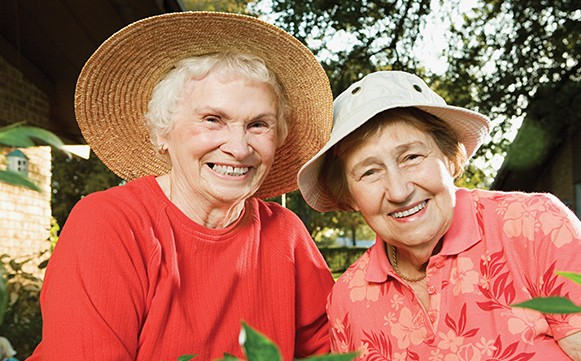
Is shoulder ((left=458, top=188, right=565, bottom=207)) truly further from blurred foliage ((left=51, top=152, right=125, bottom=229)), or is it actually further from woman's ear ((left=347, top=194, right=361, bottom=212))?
blurred foliage ((left=51, top=152, right=125, bottom=229))

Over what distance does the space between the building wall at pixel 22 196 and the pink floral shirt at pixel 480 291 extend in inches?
187

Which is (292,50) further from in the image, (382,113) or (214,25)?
(382,113)

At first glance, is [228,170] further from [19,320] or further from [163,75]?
[19,320]

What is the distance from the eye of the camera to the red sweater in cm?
162

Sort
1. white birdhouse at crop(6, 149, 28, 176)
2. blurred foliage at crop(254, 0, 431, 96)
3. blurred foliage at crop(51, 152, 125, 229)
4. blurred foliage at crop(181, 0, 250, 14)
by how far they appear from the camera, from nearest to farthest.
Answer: white birdhouse at crop(6, 149, 28, 176), blurred foliage at crop(181, 0, 250, 14), blurred foliage at crop(254, 0, 431, 96), blurred foliage at crop(51, 152, 125, 229)

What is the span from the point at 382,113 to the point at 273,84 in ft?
1.59

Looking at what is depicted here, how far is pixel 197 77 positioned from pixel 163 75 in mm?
275

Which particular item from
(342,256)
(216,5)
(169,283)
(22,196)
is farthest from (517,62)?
(342,256)

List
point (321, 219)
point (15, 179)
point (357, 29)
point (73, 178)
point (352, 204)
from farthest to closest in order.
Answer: point (321, 219) → point (73, 178) → point (357, 29) → point (352, 204) → point (15, 179)

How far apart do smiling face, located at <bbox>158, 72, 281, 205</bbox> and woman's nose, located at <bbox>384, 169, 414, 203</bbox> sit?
51cm

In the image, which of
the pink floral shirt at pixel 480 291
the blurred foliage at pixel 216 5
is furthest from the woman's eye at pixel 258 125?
the blurred foliage at pixel 216 5

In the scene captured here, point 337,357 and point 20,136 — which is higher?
point 20,136

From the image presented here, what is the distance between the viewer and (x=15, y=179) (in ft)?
1.70

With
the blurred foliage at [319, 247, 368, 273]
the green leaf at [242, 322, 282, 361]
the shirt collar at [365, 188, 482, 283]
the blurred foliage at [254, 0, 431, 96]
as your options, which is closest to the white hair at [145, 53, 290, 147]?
the shirt collar at [365, 188, 482, 283]
